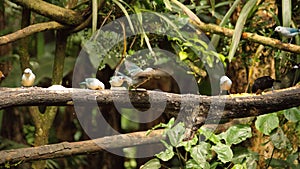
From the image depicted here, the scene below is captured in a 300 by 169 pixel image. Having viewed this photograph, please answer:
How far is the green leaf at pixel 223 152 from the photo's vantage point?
6.00 feet

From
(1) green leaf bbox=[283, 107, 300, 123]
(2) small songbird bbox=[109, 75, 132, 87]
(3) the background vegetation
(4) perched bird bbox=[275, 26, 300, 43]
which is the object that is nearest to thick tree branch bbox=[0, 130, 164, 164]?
(3) the background vegetation

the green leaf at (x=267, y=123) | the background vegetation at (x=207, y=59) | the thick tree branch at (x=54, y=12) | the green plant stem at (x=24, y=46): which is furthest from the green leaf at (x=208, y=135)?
the green plant stem at (x=24, y=46)

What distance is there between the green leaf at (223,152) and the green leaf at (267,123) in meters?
0.25

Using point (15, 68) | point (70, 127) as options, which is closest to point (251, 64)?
point (15, 68)

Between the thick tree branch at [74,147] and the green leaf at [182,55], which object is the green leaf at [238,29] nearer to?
the green leaf at [182,55]

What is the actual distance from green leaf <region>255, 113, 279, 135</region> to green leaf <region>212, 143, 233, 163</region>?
25cm

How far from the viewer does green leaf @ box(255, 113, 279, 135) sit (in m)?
2.04

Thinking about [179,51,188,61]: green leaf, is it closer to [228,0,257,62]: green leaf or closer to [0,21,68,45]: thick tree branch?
[228,0,257,62]: green leaf

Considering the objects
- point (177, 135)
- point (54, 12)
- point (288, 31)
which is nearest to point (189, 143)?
point (177, 135)

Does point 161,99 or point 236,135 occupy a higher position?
point 161,99

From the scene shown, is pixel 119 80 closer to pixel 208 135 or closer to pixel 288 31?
pixel 208 135

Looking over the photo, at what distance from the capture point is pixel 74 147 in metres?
1.94

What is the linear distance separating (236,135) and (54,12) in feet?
2.99

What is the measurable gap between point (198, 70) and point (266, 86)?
60 centimetres
